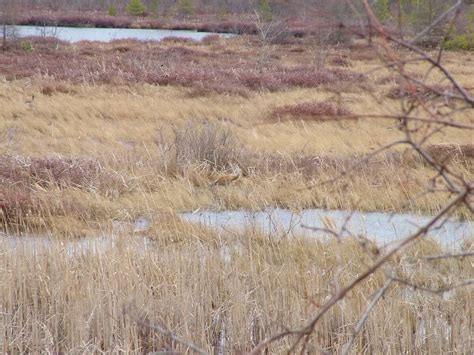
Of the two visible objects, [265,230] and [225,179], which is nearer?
[265,230]

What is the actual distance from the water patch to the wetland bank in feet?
0.33

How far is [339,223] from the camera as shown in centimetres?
567

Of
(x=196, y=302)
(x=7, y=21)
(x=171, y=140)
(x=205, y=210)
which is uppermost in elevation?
(x=196, y=302)

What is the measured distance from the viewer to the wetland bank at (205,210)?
3.49 meters

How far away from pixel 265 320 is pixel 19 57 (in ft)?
54.8

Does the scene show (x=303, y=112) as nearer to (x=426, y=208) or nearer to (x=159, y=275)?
(x=426, y=208)

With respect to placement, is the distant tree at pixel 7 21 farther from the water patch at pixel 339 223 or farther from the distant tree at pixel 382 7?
the distant tree at pixel 382 7

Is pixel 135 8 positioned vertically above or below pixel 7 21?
below

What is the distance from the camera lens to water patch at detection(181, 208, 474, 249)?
506cm

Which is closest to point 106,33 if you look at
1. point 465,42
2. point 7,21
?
point 7,21

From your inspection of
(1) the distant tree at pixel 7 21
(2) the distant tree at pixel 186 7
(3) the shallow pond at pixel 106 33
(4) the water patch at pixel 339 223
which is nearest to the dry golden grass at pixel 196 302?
(4) the water patch at pixel 339 223

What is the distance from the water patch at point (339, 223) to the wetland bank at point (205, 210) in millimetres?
102

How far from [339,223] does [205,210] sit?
5.03 feet

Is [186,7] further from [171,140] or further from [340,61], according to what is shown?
[171,140]
